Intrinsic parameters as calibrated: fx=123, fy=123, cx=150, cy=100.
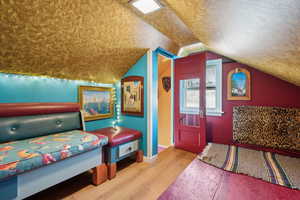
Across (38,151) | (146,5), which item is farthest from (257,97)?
(38,151)

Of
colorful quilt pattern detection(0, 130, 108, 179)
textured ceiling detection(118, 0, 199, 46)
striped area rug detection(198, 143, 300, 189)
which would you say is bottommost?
striped area rug detection(198, 143, 300, 189)

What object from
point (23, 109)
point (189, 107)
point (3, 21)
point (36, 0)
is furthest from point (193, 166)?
point (3, 21)

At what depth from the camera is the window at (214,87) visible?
290 centimetres

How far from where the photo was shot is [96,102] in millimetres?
2641

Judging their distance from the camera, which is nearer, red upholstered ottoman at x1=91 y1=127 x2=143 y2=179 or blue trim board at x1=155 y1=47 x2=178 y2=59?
red upholstered ottoman at x1=91 y1=127 x2=143 y2=179

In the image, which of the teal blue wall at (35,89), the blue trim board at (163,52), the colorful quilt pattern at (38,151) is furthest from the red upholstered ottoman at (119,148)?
the blue trim board at (163,52)

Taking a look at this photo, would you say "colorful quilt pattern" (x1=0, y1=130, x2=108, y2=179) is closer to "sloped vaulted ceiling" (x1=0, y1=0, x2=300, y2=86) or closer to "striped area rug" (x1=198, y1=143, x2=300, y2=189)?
"sloped vaulted ceiling" (x1=0, y1=0, x2=300, y2=86)

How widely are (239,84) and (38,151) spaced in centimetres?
354

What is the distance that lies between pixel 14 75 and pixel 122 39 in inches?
63.3

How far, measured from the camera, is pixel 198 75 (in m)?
2.73

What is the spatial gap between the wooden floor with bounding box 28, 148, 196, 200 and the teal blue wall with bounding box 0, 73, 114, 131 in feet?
3.49

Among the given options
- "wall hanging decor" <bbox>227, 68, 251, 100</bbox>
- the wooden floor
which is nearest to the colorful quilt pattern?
the wooden floor

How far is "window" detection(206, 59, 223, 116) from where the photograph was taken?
2.90 metres

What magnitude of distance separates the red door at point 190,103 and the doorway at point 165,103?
34 centimetres
